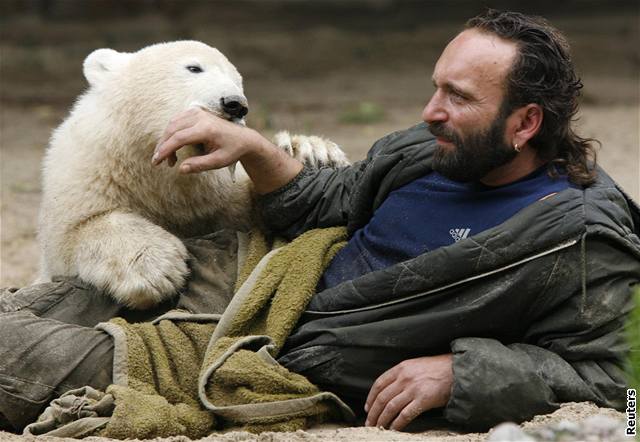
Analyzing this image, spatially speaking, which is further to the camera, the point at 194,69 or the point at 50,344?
the point at 194,69

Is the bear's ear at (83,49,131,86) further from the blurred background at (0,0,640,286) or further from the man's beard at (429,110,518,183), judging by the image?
the blurred background at (0,0,640,286)

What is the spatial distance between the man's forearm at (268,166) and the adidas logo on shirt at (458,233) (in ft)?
2.44

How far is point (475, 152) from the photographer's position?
3.62m

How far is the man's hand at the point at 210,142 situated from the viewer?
3658 millimetres

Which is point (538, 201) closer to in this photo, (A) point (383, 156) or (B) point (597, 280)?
(B) point (597, 280)

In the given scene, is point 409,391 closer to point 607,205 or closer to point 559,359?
point 559,359

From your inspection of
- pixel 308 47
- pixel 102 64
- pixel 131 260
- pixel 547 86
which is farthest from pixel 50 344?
pixel 308 47

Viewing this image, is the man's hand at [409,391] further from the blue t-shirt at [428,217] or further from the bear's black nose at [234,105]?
the bear's black nose at [234,105]

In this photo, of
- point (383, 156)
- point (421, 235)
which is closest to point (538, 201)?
point (421, 235)

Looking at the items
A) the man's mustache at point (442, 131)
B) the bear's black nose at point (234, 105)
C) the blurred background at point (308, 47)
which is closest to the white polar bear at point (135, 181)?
the bear's black nose at point (234, 105)

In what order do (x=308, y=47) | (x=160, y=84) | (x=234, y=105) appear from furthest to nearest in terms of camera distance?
1. (x=308, y=47)
2. (x=160, y=84)
3. (x=234, y=105)


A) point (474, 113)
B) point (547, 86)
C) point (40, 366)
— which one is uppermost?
point (547, 86)

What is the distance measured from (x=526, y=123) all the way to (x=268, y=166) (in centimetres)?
94

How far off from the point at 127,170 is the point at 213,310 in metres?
0.66
